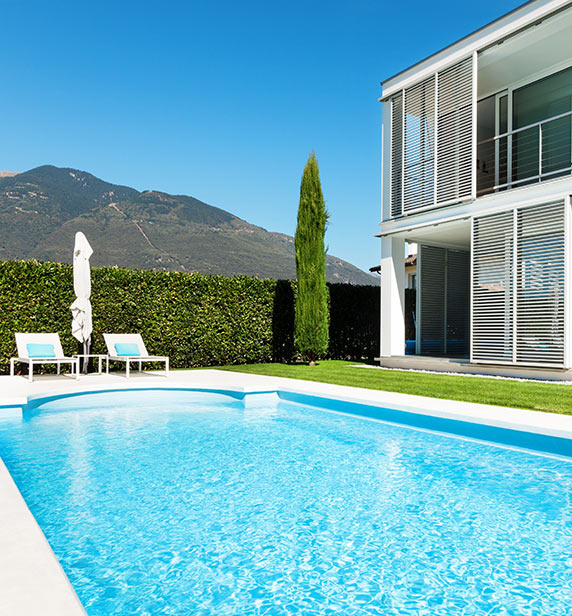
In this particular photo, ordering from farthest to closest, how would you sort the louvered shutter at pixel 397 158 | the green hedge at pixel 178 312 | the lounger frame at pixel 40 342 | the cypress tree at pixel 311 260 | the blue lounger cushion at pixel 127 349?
the cypress tree at pixel 311 260
the louvered shutter at pixel 397 158
the green hedge at pixel 178 312
the blue lounger cushion at pixel 127 349
the lounger frame at pixel 40 342

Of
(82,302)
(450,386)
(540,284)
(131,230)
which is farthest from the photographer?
(131,230)

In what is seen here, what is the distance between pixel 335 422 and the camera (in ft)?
23.2

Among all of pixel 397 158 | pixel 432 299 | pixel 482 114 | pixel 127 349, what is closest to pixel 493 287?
pixel 432 299

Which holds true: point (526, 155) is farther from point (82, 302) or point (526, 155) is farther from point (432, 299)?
point (82, 302)

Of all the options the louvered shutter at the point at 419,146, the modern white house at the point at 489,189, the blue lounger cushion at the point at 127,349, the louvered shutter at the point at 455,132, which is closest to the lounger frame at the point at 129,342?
the blue lounger cushion at the point at 127,349

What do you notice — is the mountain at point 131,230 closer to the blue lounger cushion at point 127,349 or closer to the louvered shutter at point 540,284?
the blue lounger cushion at point 127,349

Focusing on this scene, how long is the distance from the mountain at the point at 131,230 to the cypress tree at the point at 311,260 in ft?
168

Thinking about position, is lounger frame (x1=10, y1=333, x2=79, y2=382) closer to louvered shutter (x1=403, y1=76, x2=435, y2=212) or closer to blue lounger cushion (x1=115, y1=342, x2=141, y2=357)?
blue lounger cushion (x1=115, y1=342, x2=141, y2=357)

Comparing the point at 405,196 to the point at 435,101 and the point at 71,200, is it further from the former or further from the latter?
the point at 71,200

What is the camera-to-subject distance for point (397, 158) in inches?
501

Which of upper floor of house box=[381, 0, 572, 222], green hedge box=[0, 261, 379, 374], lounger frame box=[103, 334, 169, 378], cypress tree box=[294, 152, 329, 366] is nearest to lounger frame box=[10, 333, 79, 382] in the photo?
green hedge box=[0, 261, 379, 374]

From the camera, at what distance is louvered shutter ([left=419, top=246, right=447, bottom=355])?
13891mm

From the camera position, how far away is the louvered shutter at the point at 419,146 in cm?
1194

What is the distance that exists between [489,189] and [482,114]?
3286 millimetres
